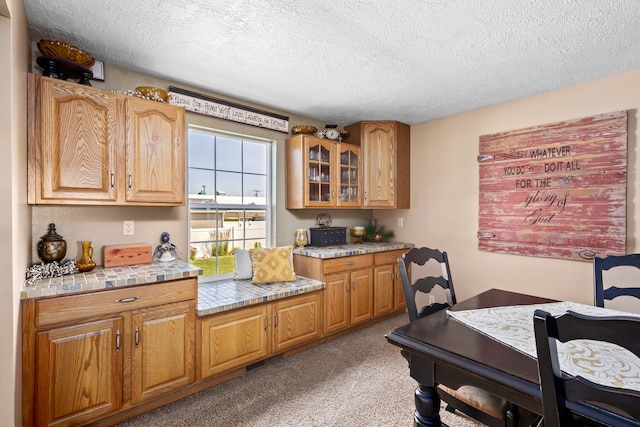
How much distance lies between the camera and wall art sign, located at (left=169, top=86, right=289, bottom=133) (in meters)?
2.65

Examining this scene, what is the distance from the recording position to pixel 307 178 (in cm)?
334

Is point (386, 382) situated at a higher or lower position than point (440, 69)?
lower

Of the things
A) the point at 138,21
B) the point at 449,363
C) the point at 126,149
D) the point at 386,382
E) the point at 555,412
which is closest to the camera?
the point at 555,412

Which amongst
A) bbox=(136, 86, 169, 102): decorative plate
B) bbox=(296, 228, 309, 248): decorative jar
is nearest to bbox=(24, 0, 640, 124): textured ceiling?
bbox=(136, 86, 169, 102): decorative plate

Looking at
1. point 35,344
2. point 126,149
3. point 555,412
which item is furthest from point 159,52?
point 555,412

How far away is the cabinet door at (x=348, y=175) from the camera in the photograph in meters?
3.63

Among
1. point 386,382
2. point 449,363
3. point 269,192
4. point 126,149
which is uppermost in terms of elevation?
point 126,149

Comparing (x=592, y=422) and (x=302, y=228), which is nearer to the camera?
(x=592, y=422)

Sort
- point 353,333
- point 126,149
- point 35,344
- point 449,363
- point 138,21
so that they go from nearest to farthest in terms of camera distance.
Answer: point 449,363
point 35,344
point 138,21
point 126,149
point 353,333

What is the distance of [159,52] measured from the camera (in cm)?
216

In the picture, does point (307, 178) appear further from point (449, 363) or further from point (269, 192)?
point (449, 363)

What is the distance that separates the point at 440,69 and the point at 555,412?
2.34 m

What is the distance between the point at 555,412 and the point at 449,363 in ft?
1.25

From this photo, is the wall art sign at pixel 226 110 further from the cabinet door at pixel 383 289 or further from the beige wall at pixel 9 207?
the cabinet door at pixel 383 289
